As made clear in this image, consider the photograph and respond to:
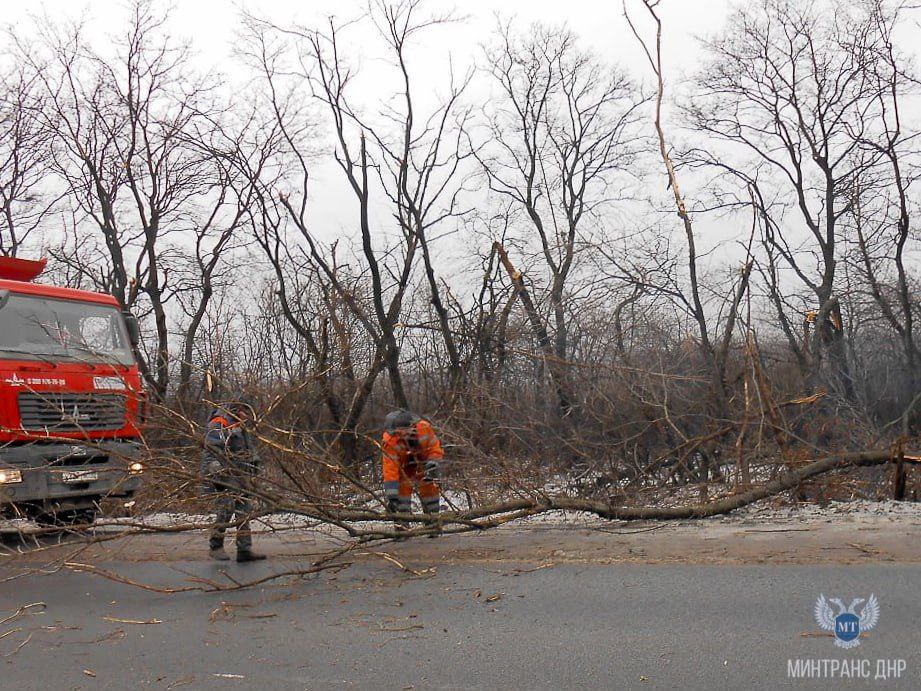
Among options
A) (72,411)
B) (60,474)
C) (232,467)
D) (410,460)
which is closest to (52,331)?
(72,411)

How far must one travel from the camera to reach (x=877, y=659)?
14.4 ft

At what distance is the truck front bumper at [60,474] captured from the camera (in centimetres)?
969

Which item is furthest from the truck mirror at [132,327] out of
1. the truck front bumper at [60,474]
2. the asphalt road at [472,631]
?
the asphalt road at [472,631]

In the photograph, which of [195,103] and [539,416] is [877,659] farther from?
[195,103]

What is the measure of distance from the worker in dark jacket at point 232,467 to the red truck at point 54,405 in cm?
208

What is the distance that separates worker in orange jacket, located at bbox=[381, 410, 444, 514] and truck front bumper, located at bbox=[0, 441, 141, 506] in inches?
111

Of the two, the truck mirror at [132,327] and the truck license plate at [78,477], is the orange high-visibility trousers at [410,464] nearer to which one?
the truck license plate at [78,477]

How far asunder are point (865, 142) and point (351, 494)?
18398 mm

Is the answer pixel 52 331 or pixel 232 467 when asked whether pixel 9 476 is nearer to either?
pixel 52 331

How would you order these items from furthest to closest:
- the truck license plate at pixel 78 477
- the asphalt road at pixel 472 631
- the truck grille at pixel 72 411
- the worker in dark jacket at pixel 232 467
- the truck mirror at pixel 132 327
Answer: the truck mirror at pixel 132 327, the truck license plate at pixel 78 477, the truck grille at pixel 72 411, the worker in dark jacket at pixel 232 467, the asphalt road at pixel 472 631

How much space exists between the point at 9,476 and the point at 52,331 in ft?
5.69

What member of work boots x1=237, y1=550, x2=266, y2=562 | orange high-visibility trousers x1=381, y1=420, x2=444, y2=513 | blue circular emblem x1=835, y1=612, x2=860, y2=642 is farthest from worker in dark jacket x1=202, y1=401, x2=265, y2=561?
blue circular emblem x1=835, y1=612, x2=860, y2=642

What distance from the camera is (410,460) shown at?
29.8 ft

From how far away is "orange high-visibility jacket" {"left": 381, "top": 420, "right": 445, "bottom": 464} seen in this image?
8.94 m
